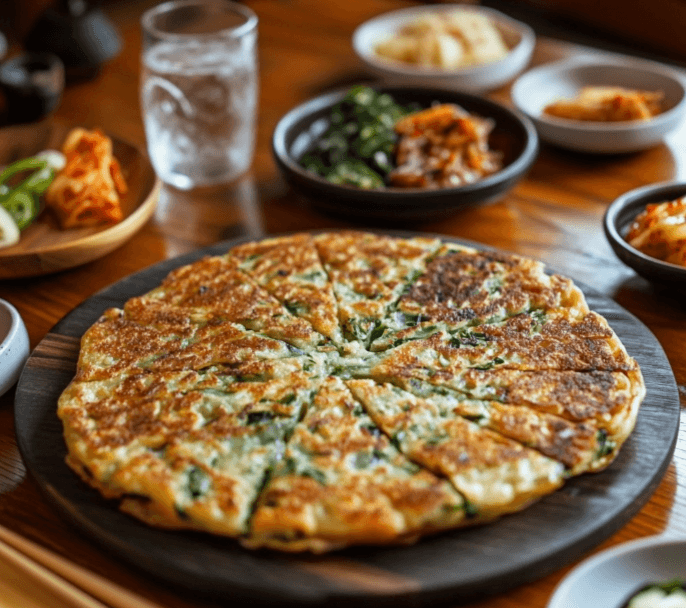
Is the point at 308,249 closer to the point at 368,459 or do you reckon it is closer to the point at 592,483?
the point at 368,459

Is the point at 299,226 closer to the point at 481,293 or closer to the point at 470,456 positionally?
the point at 481,293

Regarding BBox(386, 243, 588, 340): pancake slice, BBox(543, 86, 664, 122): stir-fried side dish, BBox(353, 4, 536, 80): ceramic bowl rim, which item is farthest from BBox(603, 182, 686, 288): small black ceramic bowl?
BBox(353, 4, 536, 80): ceramic bowl rim

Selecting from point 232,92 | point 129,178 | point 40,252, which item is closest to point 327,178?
point 232,92

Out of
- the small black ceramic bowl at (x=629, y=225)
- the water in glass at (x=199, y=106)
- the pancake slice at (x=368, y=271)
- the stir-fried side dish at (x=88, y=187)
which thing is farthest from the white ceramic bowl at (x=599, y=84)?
the stir-fried side dish at (x=88, y=187)

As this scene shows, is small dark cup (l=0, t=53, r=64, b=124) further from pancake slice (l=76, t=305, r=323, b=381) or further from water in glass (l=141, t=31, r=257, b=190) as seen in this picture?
pancake slice (l=76, t=305, r=323, b=381)

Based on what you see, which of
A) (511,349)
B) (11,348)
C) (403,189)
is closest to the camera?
(511,349)

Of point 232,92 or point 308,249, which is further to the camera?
point 232,92

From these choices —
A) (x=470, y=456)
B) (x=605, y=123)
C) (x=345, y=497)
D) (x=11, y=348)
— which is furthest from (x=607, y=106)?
(x=11, y=348)

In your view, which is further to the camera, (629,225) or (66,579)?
(629,225)
